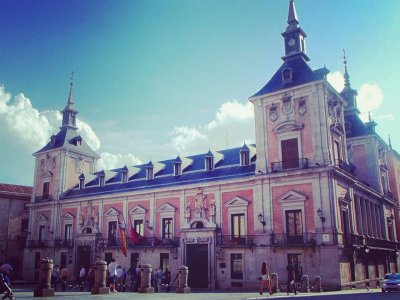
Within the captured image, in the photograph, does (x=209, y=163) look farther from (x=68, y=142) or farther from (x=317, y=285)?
(x=68, y=142)

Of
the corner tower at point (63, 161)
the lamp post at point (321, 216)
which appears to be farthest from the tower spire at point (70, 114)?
the lamp post at point (321, 216)

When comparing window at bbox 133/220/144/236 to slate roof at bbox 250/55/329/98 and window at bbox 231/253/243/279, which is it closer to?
window at bbox 231/253/243/279

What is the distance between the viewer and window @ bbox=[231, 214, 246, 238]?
1143 inches

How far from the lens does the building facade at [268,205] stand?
25938 mm

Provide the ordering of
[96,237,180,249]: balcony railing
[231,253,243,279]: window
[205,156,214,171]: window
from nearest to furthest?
1. [231,253,243,279]: window
2. [96,237,180,249]: balcony railing
3. [205,156,214,171]: window

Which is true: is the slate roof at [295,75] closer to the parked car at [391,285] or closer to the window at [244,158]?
the window at [244,158]

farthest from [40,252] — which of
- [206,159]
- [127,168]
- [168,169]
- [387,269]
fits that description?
[387,269]

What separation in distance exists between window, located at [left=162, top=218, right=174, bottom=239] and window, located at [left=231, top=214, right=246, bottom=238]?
6.04 meters

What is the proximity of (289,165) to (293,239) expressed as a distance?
5.11 metres

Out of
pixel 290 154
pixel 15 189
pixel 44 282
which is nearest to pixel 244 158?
pixel 290 154

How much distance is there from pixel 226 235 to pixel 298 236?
5826 millimetres

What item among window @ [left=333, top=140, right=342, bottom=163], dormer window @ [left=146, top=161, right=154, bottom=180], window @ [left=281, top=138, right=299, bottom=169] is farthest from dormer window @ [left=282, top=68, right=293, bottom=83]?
dormer window @ [left=146, top=161, right=154, bottom=180]

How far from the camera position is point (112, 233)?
123 feet

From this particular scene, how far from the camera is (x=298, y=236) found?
84.9ft
